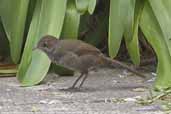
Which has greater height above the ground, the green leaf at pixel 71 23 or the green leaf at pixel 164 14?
the green leaf at pixel 164 14

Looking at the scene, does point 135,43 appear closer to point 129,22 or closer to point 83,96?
point 129,22

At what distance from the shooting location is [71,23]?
5.75m

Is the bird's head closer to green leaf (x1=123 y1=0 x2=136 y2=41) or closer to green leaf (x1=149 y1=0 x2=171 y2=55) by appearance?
green leaf (x1=123 y1=0 x2=136 y2=41)

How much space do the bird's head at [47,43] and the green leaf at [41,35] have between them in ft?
0.52

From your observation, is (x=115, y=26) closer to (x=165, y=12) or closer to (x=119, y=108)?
(x=165, y=12)

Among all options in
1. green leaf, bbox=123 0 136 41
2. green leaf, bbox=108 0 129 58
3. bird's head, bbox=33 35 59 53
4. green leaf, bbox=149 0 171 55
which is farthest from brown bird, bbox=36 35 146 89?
green leaf, bbox=149 0 171 55

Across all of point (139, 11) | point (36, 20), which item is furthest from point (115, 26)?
point (36, 20)

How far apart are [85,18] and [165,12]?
1081 mm

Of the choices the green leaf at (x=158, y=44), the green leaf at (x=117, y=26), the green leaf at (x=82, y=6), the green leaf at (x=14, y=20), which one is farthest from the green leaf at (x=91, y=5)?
the green leaf at (x=14, y=20)

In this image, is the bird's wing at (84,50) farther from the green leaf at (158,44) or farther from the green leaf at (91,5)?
the green leaf at (158,44)

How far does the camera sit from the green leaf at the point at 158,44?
17.3ft

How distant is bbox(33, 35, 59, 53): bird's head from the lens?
541cm

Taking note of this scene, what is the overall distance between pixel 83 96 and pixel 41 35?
0.73 m

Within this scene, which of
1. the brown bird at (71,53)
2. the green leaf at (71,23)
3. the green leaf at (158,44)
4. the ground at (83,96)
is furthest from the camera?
the green leaf at (71,23)
